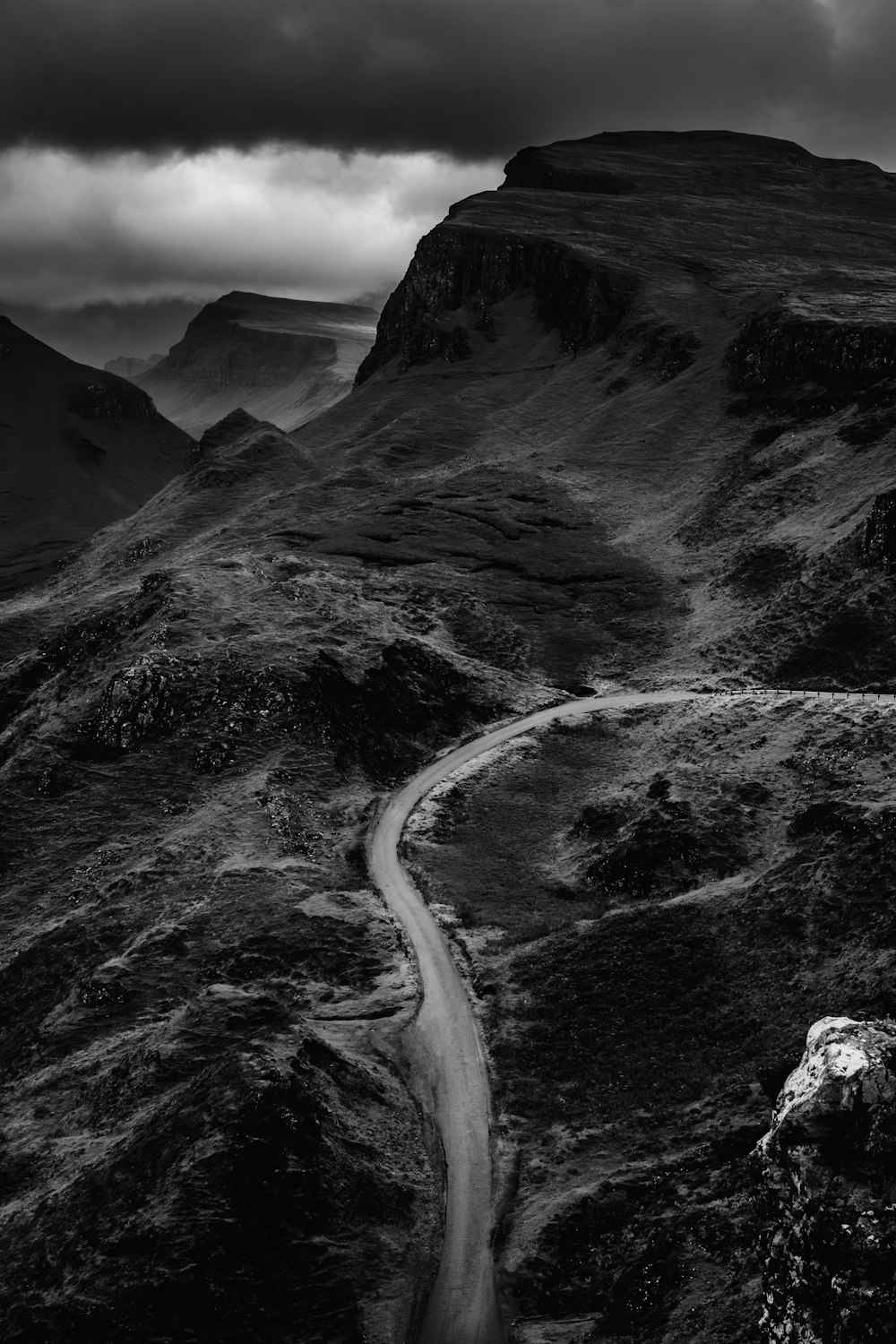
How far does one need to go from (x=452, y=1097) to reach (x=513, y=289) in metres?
180

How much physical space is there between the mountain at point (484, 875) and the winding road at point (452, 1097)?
2.29 ft

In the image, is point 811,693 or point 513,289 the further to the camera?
point 513,289

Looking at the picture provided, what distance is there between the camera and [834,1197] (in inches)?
989

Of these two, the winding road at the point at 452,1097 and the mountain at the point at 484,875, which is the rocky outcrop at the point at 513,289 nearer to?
the mountain at the point at 484,875

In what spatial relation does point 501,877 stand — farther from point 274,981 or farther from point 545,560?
point 545,560

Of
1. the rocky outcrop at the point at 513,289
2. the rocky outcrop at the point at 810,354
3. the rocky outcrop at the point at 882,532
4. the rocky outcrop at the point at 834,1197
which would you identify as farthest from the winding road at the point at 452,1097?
the rocky outcrop at the point at 513,289

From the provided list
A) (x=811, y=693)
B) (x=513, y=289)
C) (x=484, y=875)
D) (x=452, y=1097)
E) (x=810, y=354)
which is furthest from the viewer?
(x=513, y=289)

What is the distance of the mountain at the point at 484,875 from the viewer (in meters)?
32.2

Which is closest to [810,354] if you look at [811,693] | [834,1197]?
[811,693]

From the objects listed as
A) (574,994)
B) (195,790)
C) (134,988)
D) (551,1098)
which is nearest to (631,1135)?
(551,1098)

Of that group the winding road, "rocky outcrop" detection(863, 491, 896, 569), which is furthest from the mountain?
the winding road

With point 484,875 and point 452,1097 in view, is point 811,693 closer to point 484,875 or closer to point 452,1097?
point 484,875

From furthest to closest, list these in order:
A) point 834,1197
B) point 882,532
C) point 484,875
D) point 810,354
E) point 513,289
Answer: point 513,289 < point 810,354 < point 882,532 < point 484,875 < point 834,1197

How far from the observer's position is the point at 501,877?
193ft
